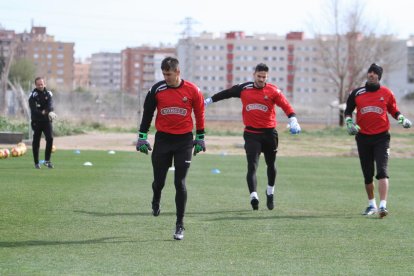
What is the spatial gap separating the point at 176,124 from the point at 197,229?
1.34 m

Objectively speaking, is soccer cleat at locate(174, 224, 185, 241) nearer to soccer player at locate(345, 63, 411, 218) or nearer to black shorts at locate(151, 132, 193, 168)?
black shorts at locate(151, 132, 193, 168)

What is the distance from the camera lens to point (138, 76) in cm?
19325

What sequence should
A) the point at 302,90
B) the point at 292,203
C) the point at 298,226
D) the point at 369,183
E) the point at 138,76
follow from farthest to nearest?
the point at 138,76, the point at 302,90, the point at 292,203, the point at 369,183, the point at 298,226

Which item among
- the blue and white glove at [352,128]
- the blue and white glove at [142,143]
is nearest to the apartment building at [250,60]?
the blue and white glove at [352,128]

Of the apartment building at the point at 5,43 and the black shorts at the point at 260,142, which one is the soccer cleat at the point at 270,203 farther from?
the apartment building at the point at 5,43

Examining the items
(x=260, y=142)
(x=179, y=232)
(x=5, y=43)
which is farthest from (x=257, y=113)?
(x=5, y=43)

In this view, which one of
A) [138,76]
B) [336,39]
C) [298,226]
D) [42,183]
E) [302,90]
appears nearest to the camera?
[298,226]

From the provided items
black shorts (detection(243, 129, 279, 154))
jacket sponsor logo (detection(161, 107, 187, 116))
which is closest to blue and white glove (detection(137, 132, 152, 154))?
jacket sponsor logo (detection(161, 107, 187, 116))

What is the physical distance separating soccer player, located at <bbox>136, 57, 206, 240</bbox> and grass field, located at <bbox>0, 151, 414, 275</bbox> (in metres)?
0.74

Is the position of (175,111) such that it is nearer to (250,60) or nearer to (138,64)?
(250,60)

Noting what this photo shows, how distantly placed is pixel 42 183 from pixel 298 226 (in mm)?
5978

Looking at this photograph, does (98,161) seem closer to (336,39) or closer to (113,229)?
(113,229)

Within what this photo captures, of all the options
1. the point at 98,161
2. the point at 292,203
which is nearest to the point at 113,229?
the point at 292,203

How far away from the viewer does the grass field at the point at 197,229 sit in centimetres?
764
